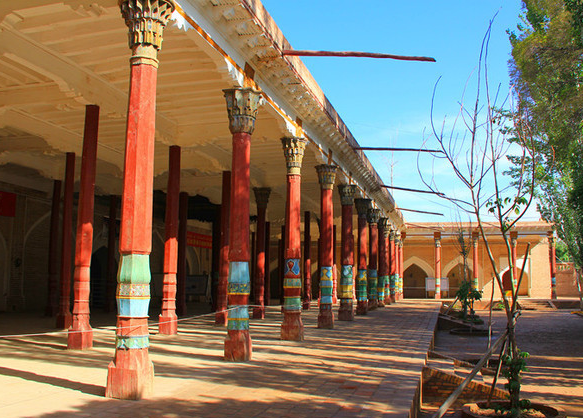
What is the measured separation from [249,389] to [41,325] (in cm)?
819

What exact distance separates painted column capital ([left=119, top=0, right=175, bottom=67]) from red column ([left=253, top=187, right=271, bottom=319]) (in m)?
9.40

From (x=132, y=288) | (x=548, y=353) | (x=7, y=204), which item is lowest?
(x=548, y=353)

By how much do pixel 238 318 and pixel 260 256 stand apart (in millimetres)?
8300

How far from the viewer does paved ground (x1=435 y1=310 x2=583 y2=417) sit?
26.2 feet

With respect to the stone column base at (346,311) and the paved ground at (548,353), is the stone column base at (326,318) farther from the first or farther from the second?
the paved ground at (548,353)

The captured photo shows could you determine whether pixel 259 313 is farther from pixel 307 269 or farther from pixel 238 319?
pixel 238 319

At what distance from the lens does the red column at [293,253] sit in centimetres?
1037

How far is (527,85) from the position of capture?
39.1 ft

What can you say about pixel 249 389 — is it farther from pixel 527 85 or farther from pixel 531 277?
pixel 531 277

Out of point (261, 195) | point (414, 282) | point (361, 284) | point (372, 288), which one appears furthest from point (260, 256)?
point (414, 282)

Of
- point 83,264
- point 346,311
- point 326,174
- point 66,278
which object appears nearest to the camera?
point 83,264

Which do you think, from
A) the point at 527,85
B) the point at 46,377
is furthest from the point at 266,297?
the point at 46,377

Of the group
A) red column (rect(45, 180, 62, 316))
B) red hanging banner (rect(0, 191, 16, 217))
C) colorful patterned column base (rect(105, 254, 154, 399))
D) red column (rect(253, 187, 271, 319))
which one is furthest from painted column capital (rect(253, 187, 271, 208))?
colorful patterned column base (rect(105, 254, 154, 399))

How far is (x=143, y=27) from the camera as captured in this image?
18.8 feet
